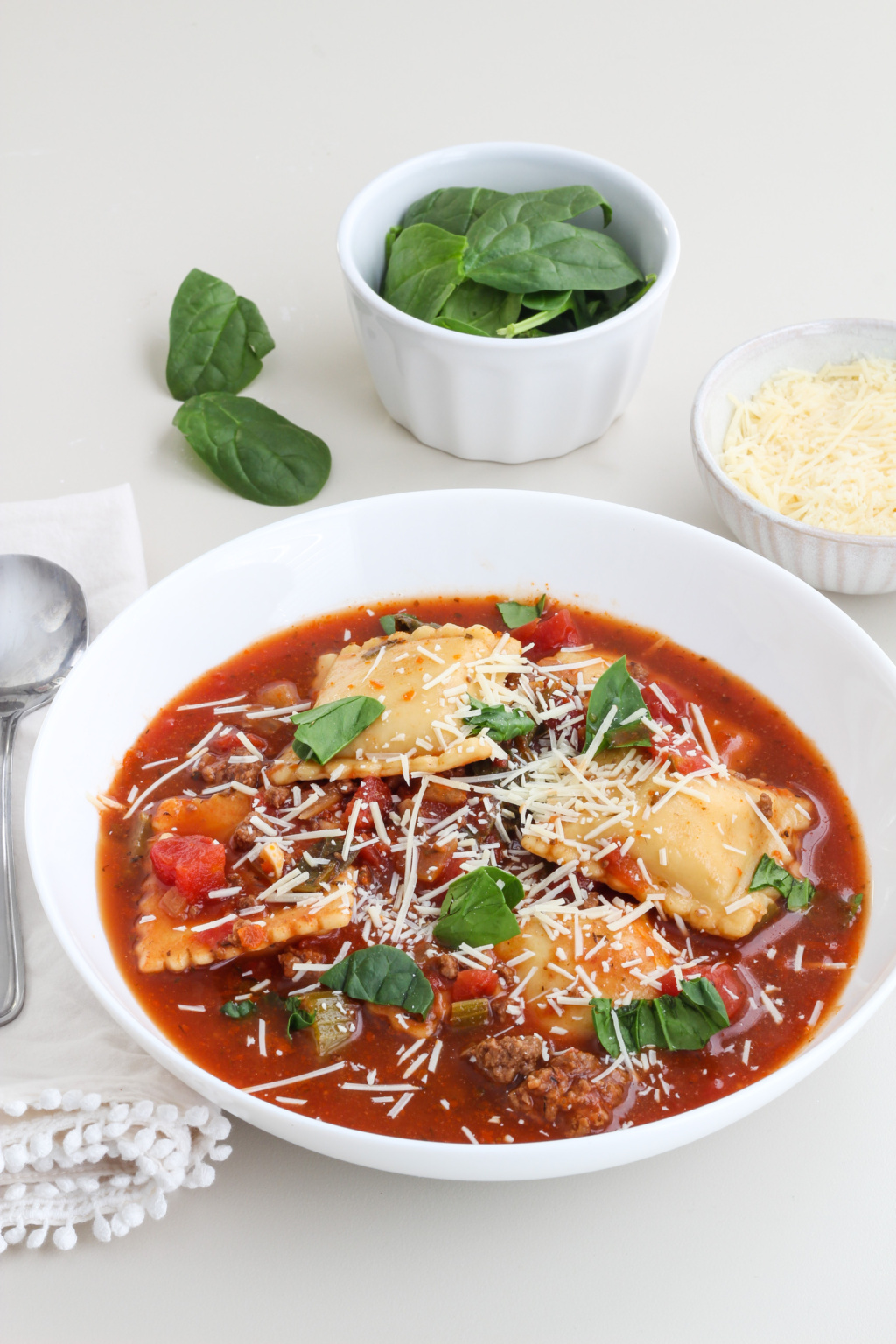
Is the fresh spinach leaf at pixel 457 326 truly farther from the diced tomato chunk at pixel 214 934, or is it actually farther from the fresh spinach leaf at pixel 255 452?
the diced tomato chunk at pixel 214 934

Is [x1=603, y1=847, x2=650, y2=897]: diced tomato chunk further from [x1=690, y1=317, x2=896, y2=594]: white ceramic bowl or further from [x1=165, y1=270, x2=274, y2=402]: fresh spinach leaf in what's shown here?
[x1=165, y1=270, x2=274, y2=402]: fresh spinach leaf

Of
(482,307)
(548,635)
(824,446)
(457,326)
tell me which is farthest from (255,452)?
(824,446)

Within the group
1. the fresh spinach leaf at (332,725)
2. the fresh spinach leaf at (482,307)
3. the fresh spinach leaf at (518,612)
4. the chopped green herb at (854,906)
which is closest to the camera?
the chopped green herb at (854,906)

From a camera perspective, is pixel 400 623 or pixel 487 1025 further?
pixel 400 623

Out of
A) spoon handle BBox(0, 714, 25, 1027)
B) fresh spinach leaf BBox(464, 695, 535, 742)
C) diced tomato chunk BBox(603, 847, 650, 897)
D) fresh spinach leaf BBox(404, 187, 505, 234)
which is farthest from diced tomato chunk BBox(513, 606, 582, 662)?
fresh spinach leaf BBox(404, 187, 505, 234)

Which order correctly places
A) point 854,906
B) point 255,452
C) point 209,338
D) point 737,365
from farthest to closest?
point 209,338 → point 255,452 → point 737,365 → point 854,906

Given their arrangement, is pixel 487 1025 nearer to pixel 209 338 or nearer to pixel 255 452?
pixel 255 452

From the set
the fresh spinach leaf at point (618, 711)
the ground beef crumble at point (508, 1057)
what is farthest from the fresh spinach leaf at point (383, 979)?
the fresh spinach leaf at point (618, 711)
